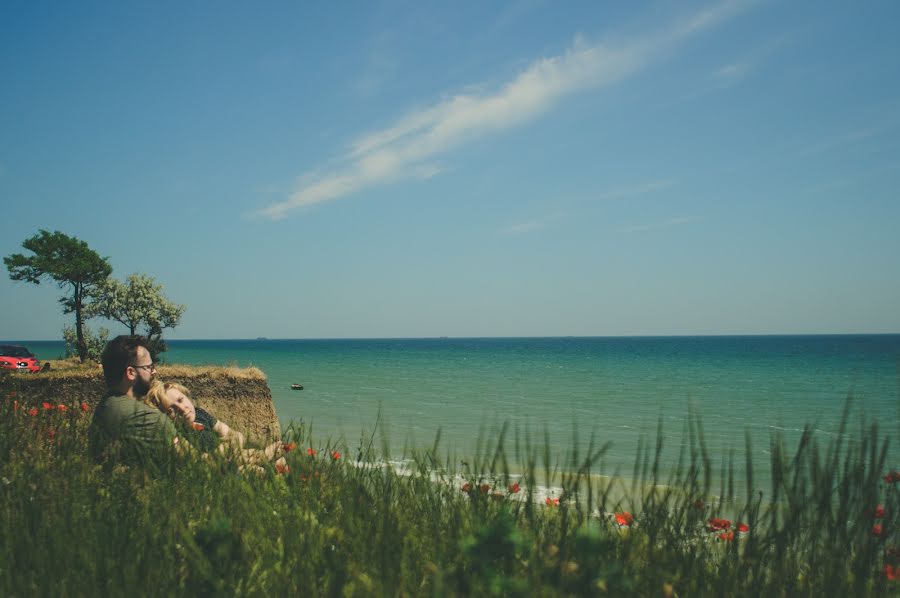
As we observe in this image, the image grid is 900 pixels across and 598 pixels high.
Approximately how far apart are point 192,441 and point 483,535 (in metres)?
4.02

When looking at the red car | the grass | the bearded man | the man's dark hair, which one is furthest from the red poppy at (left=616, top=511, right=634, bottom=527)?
the red car

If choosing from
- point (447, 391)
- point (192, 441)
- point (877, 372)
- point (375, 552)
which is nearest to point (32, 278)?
point (447, 391)

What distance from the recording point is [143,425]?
15.6ft

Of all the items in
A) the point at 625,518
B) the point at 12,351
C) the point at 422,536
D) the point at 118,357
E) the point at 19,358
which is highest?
the point at 118,357

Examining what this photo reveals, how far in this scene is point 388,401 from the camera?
89.6ft

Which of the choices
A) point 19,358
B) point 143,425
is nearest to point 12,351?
point 19,358

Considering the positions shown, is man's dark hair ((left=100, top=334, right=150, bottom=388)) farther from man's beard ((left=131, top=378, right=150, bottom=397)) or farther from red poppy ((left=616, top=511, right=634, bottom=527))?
red poppy ((left=616, top=511, right=634, bottom=527))

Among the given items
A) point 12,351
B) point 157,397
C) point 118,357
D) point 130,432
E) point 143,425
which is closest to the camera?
point 130,432

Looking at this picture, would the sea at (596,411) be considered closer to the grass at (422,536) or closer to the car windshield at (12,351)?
the grass at (422,536)

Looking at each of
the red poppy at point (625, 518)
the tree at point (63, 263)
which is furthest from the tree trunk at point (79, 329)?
the red poppy at point (625, 518)

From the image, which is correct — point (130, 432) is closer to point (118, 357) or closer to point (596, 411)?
point (118, 357)

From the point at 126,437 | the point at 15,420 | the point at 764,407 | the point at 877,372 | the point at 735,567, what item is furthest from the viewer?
the point at 877,372

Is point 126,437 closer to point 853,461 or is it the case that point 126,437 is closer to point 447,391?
point 853,461

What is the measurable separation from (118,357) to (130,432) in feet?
3.75
